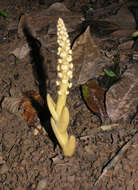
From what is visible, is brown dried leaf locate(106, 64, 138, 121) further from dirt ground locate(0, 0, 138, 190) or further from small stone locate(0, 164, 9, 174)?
small stone locate(0, 164, 9, 174)

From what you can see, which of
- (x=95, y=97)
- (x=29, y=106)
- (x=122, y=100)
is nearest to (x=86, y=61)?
(x=95, y=97)

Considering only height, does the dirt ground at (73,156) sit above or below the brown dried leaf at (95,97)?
below

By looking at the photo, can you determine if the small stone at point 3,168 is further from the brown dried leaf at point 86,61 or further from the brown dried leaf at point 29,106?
the brown dried leaf at point 86,61

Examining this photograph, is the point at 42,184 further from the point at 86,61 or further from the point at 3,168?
the point at 86,61

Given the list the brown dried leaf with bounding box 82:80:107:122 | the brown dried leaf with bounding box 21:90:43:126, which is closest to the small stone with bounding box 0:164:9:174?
the brown dried leaf with bounding box 21:90:43:126

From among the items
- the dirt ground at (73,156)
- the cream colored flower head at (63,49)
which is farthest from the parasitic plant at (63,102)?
the dirt ground at (73,156)
